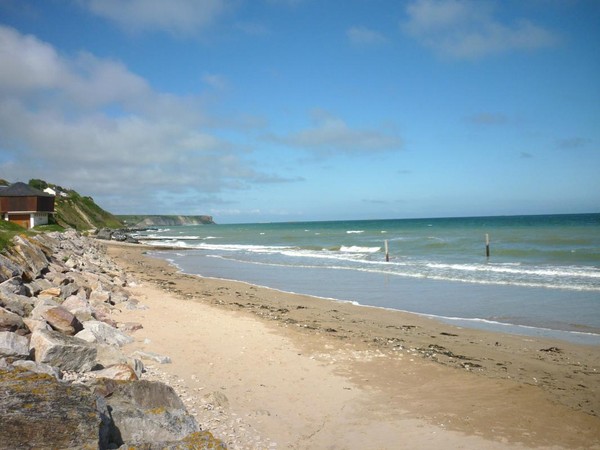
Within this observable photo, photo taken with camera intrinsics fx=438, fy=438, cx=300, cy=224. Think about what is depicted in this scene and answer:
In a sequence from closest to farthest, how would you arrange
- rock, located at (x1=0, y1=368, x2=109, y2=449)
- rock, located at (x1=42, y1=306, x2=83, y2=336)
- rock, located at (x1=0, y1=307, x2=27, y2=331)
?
rock, located at (x1=0, y1=368, x2=109, y2=449), rock, located at (x1=0, y1=307, x2=27, y2=331), rock, located at (x1=42, y1=306, x2=83, y2=336)

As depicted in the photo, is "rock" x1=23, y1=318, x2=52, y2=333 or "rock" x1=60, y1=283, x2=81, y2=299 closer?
"rock" x1=23, y1=318, x2=52, y2=333

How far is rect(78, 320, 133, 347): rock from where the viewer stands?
7445mm

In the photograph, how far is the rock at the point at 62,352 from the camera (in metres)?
5.39

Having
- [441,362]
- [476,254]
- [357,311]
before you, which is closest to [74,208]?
[476,254]

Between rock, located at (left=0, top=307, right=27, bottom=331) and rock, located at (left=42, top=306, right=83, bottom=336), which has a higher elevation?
rock, located at (left=0, top=307, right=27, bottom=331)

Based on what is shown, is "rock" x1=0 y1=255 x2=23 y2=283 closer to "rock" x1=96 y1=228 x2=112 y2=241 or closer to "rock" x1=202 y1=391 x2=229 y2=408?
"rock" x1=202 y1=391 x2=229 y2=408

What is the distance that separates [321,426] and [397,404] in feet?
4.80

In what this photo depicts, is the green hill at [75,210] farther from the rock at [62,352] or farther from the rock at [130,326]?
the rock at [62,352]

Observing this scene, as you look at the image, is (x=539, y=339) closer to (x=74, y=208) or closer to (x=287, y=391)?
(x=287, y=391)

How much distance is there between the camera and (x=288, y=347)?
9578mm

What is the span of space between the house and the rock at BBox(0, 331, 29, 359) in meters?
42.6

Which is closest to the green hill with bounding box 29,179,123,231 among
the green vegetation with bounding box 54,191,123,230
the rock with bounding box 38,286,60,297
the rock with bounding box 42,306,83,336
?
the green vegetation with bounding box 54,191,123,230

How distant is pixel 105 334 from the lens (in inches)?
302

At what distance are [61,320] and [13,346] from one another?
182cm
